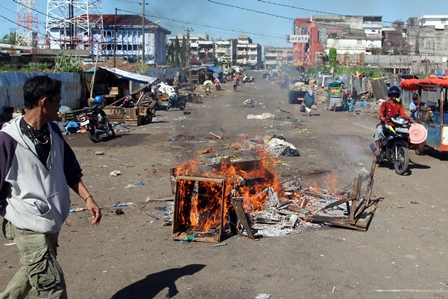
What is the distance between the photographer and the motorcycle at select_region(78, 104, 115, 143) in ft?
47.4

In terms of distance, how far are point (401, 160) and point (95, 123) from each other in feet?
30.3

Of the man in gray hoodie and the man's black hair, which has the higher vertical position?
the man's black hair

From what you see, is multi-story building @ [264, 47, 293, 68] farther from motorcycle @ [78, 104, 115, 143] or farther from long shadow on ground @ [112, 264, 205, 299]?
long shadow on ground @ [112, 264, 205, 299]

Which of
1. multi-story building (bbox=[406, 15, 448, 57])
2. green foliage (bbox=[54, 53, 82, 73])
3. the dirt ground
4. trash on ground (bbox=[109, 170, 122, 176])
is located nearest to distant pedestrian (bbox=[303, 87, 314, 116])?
green foliage (bbox=[54, 53, 82, 73])

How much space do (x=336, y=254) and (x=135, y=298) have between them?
2333 mm

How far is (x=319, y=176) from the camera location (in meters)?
9.48

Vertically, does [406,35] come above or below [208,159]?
above

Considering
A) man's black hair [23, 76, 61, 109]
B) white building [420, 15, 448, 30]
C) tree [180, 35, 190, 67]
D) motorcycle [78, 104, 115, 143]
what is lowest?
motorcycle [78, 104, 115, 143]

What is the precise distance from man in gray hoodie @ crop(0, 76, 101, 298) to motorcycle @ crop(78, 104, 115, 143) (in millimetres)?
11447

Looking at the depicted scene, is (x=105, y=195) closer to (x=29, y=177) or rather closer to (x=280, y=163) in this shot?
(x=280, y=163)

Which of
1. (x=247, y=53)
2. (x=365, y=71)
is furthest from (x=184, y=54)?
(x=247, y=53)

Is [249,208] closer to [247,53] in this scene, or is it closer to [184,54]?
[184,54]

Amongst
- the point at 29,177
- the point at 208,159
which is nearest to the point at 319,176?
the point at 208,159

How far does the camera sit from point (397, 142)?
10.1 m
